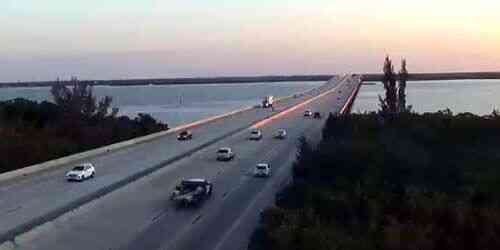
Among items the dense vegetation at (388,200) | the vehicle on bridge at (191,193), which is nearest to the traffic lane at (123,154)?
the vehicle on bridge at (191,193)

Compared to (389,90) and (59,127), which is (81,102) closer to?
(59,127)

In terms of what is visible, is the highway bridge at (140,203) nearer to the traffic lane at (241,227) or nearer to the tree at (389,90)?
the traffic lane at (241,227)

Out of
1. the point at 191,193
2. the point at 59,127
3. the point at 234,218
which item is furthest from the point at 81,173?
the point at 59,127

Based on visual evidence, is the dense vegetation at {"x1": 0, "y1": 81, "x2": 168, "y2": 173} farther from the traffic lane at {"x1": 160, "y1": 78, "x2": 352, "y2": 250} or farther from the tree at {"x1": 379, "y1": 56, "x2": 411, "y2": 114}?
the tree at {"x1": 379, "y1": 56, "x2": 411, "y2": 114}

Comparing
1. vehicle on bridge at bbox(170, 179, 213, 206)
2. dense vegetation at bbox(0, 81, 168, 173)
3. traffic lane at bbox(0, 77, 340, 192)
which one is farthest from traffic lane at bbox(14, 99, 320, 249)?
dense vegetation at bbox(0, 81, 168, 173)

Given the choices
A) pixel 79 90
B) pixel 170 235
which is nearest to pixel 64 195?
pixel 170 235
